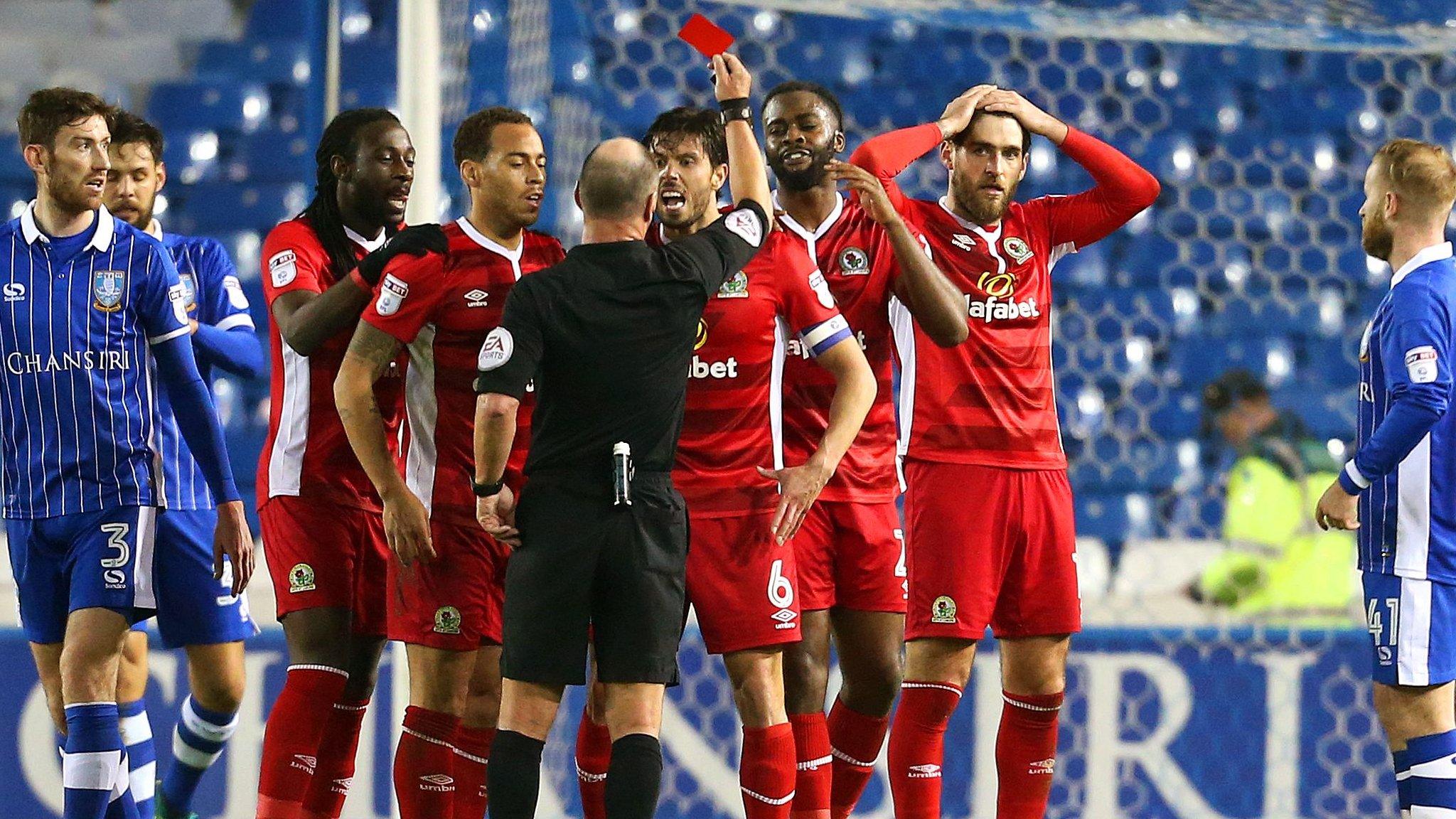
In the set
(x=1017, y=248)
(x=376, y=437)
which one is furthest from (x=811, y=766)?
(x=1017, y=248)

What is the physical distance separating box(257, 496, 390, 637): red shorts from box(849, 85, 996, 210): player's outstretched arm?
1.33m

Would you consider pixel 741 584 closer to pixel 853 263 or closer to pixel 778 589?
pixel 778 589

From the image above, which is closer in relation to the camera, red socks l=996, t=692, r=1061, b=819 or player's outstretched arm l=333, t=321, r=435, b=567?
player's outstretched arm l=333, t=321, r=435, b=567

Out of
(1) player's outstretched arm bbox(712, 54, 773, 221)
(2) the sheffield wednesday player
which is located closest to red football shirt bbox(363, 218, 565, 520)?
(1) player's outstretched arm bbox(712, 54, 773, 221)

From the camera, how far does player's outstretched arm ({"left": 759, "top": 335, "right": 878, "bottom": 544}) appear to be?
3.24 meters

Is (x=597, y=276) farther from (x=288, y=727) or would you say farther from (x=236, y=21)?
(x=236, y=21)

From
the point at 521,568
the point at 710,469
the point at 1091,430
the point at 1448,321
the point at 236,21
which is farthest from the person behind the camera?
the point at 236,21

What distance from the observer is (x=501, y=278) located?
3482 mm

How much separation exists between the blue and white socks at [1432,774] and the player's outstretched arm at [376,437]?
220cm

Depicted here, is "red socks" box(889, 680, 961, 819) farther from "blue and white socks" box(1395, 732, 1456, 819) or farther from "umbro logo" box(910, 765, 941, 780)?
"blue and white socks" box(1395, 732, 1456, 819)

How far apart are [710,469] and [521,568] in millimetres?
538

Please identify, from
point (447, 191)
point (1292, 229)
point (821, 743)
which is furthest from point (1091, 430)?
point (821, 743)

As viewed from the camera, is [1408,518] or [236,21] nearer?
[1408,518]

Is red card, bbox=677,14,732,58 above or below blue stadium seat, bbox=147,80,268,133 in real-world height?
below
